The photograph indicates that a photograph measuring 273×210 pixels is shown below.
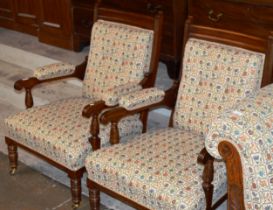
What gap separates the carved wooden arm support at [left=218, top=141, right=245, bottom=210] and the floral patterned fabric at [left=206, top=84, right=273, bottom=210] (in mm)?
13

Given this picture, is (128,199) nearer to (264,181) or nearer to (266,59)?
(264,181)

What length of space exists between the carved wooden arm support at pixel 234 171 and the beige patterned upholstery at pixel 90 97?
3.07 feet

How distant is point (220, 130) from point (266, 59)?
782mm

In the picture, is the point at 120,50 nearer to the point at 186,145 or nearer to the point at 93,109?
the point at 93,109

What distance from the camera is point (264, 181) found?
1497mm

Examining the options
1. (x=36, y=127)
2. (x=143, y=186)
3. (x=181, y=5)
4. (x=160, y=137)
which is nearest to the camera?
(x=143, y=186)

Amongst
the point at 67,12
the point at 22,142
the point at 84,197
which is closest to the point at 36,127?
the point at 22,142

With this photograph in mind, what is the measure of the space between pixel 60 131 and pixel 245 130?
3.89 ft

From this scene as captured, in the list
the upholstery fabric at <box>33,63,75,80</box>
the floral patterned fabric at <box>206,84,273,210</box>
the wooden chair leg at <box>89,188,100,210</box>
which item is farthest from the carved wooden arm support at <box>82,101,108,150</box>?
the floral patterned fabric at <box>206,84,273,210</box>

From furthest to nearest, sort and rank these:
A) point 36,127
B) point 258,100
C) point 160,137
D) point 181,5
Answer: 1. point 181,5
2. point 36,127
3. point 160,137
4. point 258,100

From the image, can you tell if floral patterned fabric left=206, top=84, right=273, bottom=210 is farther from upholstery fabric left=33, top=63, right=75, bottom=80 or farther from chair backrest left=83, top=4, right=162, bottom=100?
upholstery fabric left=33, top=63, right=75, bottom=80

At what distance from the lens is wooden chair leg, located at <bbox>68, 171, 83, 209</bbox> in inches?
93.4

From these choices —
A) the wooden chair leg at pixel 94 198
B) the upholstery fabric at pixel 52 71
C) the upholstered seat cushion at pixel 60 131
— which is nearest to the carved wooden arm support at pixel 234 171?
the wooden chair leg at pixel 94 198

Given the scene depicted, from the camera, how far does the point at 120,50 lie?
2.68m
